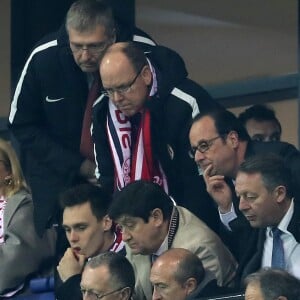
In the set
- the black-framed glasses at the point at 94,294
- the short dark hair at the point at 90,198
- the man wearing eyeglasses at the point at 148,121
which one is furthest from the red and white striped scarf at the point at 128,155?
the black-framed glasses at the point at 94,294

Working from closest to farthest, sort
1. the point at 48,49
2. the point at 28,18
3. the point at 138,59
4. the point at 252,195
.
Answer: the point at 252,195 < the point at 138,59 < the point at 48,49 < the point at 28,18

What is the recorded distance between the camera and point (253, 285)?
894 cm

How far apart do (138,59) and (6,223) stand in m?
1.52

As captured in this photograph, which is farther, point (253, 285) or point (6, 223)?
point (6, 223)

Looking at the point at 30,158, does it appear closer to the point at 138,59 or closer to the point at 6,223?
the point at 6,223

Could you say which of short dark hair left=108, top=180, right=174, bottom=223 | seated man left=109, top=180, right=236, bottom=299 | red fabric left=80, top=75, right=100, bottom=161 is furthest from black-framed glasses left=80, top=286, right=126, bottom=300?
red fabric left=80, top=75, right=100, bottom=161

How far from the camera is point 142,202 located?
992cm

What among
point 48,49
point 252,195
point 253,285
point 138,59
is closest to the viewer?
point 253,285

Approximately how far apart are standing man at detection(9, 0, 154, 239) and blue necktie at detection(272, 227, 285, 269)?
5.48 ft

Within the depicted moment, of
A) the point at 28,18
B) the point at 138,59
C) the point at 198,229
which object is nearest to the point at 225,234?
the point at 198,229

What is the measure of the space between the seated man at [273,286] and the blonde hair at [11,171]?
2.56 m

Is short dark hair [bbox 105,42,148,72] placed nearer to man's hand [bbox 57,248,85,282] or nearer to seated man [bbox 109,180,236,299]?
seated man [bbox 109,180,236,299]

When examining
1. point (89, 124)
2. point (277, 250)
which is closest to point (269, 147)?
point (277, 250)

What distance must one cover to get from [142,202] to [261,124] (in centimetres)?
139
